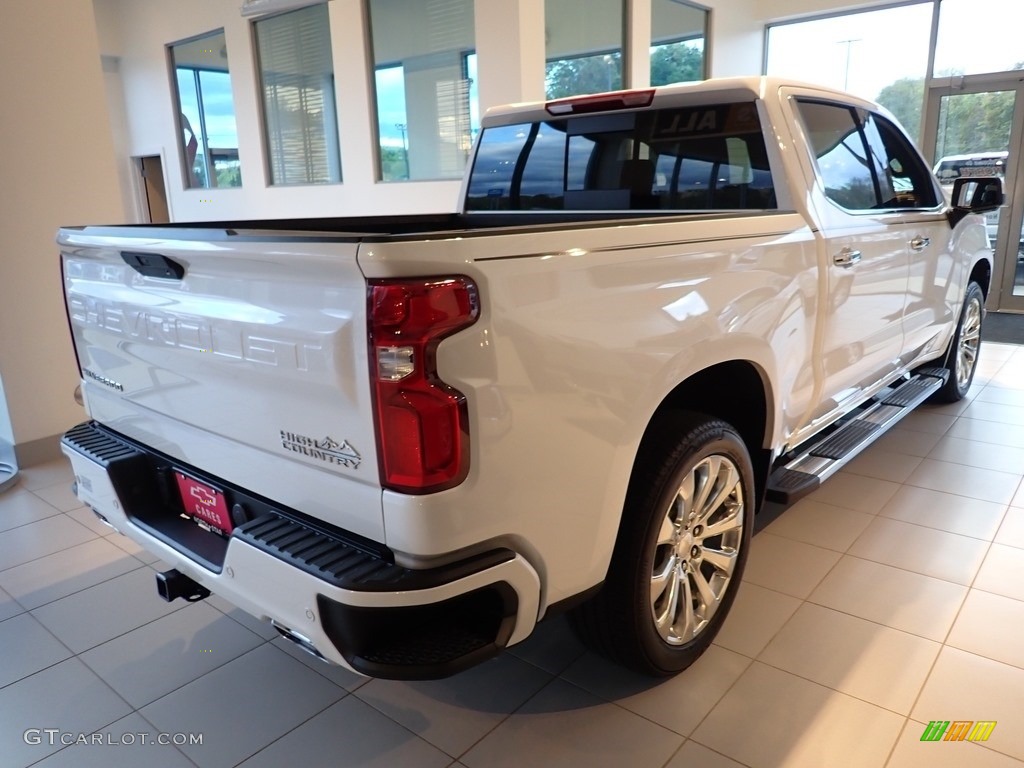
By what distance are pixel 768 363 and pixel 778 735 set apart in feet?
3.28

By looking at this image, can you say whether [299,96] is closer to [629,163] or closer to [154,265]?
[629,163]

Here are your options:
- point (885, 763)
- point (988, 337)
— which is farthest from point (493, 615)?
point (988, 337)

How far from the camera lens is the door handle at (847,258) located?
249cm

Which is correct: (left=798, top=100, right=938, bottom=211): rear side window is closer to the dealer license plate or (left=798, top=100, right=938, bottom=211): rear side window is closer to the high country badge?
the high country badge

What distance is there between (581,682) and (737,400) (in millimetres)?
961

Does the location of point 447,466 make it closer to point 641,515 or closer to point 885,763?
point 641,515

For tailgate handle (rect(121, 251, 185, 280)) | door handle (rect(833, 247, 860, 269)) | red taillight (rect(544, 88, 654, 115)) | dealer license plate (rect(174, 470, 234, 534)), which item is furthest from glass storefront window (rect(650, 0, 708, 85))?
dealer license plate (rect(174, 470, 234, 534))

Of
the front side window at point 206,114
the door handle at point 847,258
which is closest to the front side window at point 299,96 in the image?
the front side window at point 206,114

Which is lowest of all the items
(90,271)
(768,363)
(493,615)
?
(493,615)

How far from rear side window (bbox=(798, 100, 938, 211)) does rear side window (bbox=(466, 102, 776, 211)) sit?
0.28 m

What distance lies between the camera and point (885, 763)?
184 centimetres

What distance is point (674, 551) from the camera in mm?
2031

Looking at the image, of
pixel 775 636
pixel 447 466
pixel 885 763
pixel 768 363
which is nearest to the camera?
pixel 447 466

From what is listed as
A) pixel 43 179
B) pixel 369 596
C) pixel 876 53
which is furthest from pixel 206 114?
pixel 369 596
